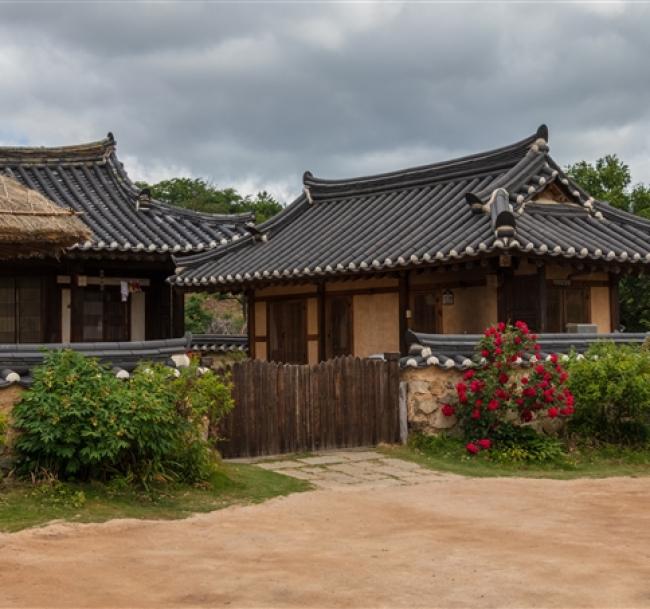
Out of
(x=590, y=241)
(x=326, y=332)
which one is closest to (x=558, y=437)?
(x=590, y=241)

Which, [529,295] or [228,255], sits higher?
[228,255]

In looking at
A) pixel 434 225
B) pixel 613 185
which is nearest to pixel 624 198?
pixel 613 185

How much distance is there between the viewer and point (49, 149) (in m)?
21.9

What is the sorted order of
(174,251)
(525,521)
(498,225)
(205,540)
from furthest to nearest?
(174,251) < (498,225) < (525,521) < (205,540)

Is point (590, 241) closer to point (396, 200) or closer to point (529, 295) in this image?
point (529, 295)

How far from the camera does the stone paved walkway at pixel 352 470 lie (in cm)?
1099

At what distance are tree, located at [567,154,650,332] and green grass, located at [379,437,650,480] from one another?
539 inches

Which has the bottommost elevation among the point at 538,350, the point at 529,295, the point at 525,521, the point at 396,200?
the point at 525,521

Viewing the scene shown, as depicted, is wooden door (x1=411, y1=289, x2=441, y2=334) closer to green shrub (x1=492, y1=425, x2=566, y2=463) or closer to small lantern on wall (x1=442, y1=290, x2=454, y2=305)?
small lantern on wall (x1=442, y1=290, x2=454, y2=305)

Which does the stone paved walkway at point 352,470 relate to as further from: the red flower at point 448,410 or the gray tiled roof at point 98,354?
the gray tiled roof at point 98,354

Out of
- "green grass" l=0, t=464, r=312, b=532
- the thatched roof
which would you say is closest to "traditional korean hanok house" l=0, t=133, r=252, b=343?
the thatched roof

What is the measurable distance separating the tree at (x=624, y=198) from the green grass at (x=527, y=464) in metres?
13.7

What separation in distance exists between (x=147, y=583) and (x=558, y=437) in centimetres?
870

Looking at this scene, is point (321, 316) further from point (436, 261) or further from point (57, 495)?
point (57, 495)
